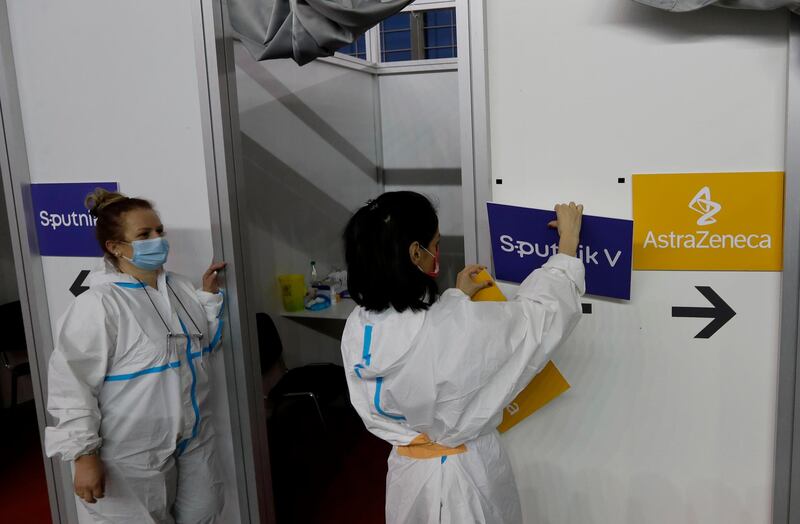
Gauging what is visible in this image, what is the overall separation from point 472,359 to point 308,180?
7.79ft

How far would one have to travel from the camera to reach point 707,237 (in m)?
1.61

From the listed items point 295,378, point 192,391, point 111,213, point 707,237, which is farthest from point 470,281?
point 295,378

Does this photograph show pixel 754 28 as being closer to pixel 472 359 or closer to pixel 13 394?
pixel 472 359

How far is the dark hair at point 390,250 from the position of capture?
135cm

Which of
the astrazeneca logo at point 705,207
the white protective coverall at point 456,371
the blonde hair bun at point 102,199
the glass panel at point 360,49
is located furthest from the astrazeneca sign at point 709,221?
the glass panel at point 360,49

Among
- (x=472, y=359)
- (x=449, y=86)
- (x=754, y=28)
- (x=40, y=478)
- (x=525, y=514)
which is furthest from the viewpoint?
(x=449, y=86)

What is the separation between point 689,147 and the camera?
1591mm

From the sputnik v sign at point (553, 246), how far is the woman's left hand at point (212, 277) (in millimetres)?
815

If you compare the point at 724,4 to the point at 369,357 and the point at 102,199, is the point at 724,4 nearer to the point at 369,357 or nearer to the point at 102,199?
the point at 369,357

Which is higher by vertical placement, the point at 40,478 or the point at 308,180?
the point at 308,180

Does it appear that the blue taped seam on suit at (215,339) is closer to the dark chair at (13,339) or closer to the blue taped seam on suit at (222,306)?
the blue taped seam on suit at (222,306)

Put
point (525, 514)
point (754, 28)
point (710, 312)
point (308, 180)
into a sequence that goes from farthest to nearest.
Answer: point (308, 180) → point (525, 514) → point (710, 312) → point (754, 28)

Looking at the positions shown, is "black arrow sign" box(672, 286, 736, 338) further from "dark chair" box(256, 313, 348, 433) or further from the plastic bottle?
the plastic bottle

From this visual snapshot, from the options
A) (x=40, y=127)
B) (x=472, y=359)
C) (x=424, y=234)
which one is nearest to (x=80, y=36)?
(x=40, y=127)
